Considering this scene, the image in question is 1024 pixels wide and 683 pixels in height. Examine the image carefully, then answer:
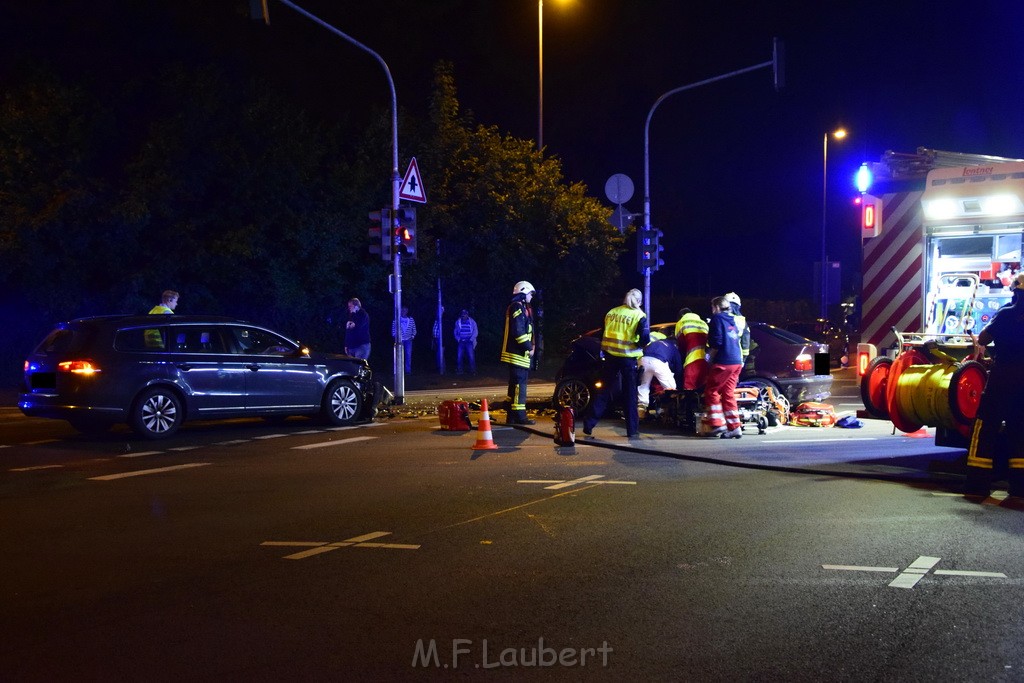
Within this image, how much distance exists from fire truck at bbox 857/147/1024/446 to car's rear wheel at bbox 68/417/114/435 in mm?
8860

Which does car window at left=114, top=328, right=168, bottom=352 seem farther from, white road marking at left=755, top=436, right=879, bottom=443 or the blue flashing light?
the blue flashing light

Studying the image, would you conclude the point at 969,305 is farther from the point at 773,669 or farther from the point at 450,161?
the point at 450,161

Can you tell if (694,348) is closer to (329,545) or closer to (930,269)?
(930,269)

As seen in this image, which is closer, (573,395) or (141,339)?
(141,339)

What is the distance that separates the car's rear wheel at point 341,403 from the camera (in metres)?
14.4

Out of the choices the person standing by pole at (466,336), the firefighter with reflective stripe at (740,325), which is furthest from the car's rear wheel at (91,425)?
the person standing by pole at (466,336)

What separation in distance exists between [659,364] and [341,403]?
4.52m

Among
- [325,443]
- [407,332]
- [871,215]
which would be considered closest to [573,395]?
[325,443]

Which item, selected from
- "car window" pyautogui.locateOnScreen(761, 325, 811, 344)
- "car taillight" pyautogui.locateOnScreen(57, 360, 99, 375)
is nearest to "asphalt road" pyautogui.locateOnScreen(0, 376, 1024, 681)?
"car taillight" pyautogui.locateOnScreen(57, 360, 99, 375)

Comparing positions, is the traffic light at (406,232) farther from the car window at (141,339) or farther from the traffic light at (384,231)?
the car window at (141,339)

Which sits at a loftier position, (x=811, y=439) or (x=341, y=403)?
(x=341, y=403)

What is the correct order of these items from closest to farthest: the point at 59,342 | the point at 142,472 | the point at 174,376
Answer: the point at 142,472 → the point at 59,342 → the point at 174,376

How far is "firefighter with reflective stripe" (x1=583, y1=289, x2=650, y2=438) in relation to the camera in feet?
39.8

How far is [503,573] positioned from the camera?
6.09 m
